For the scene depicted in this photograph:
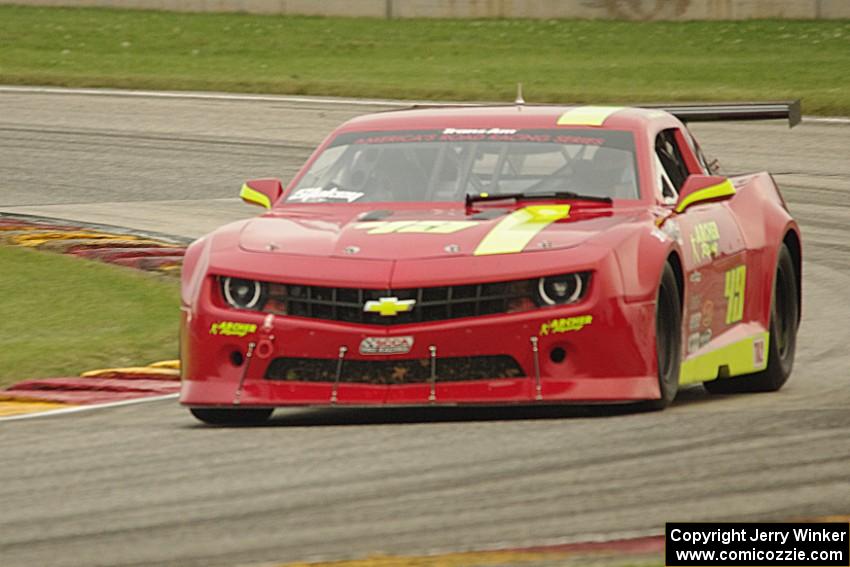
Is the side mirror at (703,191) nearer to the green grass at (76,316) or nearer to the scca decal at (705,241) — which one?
the scca decal at (705,241)

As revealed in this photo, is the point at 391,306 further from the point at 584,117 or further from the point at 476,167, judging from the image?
the point at 584,117

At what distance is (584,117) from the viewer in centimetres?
915

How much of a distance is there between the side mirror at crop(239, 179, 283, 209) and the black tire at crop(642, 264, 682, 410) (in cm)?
195

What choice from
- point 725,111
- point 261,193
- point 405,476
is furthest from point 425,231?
point 725,111

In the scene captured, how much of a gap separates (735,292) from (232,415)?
7.81ft

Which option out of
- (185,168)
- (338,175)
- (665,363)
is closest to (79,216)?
(185,168)

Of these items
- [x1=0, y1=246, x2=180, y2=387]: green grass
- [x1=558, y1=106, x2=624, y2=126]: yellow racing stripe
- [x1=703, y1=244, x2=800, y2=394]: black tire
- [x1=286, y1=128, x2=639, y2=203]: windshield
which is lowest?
[x1=0, y1=246, x2=180, y2=387]: green grass

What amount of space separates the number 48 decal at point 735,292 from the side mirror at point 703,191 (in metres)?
0.47

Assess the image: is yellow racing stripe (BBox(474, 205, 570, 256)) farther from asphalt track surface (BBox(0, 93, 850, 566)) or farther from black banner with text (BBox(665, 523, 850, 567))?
black banner with text (BBox(665, 523, 850, 567))

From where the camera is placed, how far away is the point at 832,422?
7.52 meters

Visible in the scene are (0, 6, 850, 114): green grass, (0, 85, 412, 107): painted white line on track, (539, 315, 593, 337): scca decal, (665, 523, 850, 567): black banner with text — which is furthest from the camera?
(0, 6, 850, 114): green grass

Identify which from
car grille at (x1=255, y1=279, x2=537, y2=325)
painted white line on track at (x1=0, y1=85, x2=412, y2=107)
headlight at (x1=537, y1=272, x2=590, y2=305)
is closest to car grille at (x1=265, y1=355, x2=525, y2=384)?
car grille at (x1=255, y1=279, x2=537, y2=325)

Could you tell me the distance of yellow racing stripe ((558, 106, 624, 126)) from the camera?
9062mm

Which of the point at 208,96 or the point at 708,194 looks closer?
the point at 708,194
